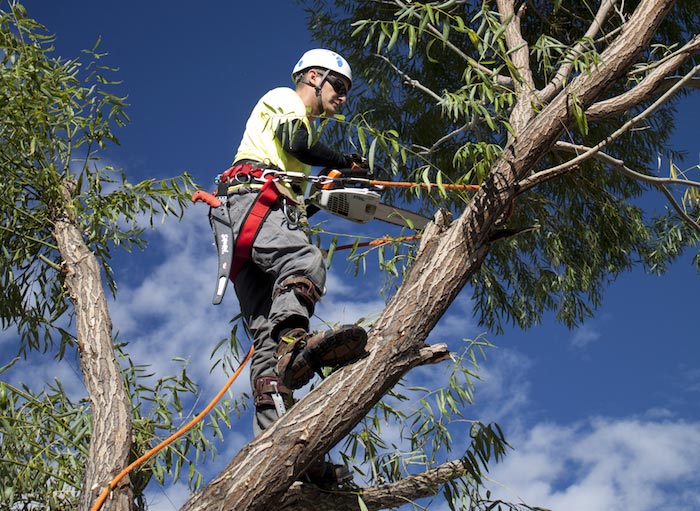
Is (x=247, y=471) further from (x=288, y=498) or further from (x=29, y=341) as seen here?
(x=29, y=341)

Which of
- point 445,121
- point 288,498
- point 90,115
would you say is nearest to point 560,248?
point 445,121

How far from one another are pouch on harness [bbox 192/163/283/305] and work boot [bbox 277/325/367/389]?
361 millimetres

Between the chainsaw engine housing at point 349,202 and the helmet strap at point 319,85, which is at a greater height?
the helmet strap at point 319,85

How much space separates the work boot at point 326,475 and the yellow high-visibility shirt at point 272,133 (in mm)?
1137

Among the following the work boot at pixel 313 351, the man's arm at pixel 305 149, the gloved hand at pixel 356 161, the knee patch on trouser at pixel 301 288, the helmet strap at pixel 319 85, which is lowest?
the work boot at pixel 313 351

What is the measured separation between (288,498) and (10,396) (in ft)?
4.24

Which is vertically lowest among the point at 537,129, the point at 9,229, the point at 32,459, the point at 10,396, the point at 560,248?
the point at 32,459

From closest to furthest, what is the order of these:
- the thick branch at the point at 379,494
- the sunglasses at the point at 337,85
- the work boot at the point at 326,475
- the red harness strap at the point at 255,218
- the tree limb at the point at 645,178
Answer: the thick branch at the point at 379,494 < the work boot at the point at 326,475 < the red harness strap at the point at 255,218 < the tree limb at the point at 645,178 < the sunglasses at the point at 337,85

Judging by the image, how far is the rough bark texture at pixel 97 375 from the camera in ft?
9.55

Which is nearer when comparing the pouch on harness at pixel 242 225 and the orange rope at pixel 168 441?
the orange rope at pixel 168 441

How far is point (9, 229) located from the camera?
376 centimetres

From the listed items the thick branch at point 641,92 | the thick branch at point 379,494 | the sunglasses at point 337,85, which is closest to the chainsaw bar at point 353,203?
the sunglasses at point 337,85

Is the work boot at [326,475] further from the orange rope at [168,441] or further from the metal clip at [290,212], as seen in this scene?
the metal clip at [290,212]

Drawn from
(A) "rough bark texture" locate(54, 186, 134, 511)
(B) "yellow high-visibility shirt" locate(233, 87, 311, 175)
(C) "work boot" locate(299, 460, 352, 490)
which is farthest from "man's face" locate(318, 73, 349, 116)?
(C) "work boot" locate(299, 460, 352, 490)
